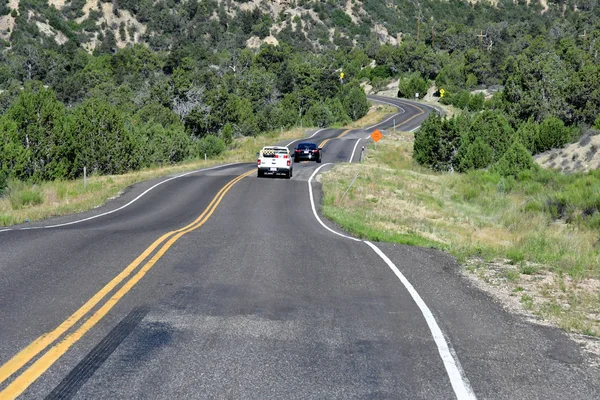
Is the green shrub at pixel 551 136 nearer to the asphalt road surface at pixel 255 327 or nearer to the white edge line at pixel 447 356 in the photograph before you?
the asphalt road surface at pixel 255 327

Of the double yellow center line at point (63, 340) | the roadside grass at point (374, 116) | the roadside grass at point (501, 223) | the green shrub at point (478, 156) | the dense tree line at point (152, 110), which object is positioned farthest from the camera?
the roadside grass at point (374, 116)

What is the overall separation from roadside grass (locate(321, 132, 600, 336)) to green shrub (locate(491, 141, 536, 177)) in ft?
4.02

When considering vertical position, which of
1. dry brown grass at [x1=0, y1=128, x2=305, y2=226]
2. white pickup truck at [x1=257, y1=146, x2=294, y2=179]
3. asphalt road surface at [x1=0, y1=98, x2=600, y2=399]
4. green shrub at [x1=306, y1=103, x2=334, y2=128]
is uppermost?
green shrub at [x1=306, y1=103, x2=334, y2=128]

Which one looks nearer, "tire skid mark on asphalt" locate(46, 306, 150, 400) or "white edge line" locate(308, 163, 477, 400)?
"tire skid mark on asphalt" locate(46, 306, 150, 400)

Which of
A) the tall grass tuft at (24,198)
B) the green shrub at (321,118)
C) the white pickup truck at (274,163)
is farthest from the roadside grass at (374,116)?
the tall grass tuft at (24,198)

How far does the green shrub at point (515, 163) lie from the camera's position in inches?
1629

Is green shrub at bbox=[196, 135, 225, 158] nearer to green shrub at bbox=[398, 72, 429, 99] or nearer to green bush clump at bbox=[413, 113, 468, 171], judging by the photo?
green bush clump at bbox=[413, 113, 468, 171]

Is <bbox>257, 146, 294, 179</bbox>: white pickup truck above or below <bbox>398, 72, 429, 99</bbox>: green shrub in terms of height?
below

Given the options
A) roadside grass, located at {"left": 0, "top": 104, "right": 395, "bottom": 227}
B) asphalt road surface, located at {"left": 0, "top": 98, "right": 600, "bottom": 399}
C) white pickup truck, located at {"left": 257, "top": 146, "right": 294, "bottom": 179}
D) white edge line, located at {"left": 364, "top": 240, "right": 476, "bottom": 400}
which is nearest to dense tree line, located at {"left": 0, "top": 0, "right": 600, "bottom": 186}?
roadside grass, located at {"left": 0, "top": 104, "right": 395, "bottom": 227}

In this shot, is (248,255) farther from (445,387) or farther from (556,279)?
(445,387)

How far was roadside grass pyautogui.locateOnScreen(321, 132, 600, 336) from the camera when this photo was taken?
952 cm

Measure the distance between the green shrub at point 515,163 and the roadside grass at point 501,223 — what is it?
4.02ft

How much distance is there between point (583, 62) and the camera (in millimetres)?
77750

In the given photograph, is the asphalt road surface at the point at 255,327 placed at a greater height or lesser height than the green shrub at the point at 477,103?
lesser
